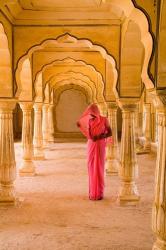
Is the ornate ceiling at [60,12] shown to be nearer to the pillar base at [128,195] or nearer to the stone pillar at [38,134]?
the pillar base at [128,195]

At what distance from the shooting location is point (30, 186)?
9594 mm

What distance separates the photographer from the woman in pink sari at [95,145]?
310 inches

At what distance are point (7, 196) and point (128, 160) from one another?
2.44m

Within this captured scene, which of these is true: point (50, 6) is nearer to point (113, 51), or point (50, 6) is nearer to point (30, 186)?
point (113, 51)

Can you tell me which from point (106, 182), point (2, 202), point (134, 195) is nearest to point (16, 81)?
point (2, 202)

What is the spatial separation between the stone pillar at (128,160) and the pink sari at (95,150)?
471 mm

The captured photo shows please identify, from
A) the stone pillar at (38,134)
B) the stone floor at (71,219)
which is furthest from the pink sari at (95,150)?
the stone pillar at (38,134)

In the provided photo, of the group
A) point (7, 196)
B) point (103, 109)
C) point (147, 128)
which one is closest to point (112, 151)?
point (103, 109)

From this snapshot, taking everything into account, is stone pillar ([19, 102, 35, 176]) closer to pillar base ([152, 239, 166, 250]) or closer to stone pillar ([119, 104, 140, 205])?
stone pillar ([119, 104, 140, 205])

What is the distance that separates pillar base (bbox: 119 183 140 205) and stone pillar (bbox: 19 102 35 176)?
4032mm

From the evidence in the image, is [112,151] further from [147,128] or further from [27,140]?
[147,128]

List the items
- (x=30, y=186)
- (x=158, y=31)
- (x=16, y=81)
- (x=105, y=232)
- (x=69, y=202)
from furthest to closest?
1. (x=30, y=186)
2. (x=69, y=202)
3. (x=16, y=81)
4. (x=105, y=232)
5. (x=158, y=31)

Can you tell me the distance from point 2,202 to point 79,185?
2.79 metres

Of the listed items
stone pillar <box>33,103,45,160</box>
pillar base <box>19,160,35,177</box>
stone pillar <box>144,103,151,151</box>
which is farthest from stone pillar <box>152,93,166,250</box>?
stone pillar <box>144,103,151,151</box>
